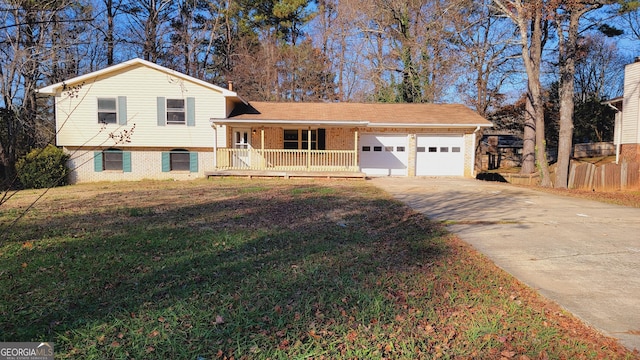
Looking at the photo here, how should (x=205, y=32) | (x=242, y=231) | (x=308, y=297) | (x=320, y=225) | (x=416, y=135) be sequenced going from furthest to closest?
(x=205, y=32) → (x=416, y=135) → (x=320, y=225) → (x=242, y=231) → (x=308, y=297)

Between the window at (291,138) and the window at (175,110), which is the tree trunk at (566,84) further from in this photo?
the window at (175,110)

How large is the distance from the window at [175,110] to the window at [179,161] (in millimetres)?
1408

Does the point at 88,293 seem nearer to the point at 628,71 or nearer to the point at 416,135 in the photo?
the point at 416,135

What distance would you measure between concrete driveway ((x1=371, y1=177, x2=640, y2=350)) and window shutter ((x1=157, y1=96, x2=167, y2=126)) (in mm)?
11816

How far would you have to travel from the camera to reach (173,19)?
27656 millimetres

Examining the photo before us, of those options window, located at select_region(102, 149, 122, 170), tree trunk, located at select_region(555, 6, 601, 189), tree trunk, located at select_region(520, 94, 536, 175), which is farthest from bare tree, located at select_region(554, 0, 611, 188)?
window, located at select_region(102, 149, 122, 170)

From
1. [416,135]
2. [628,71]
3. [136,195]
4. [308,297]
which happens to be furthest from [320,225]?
[628,71]

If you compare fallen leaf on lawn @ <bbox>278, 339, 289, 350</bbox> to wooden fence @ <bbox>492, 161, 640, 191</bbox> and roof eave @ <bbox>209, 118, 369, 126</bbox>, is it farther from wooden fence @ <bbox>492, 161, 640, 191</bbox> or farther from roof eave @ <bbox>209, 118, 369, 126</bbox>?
wooden fence @ <bbox>492, 161, 640, 191</bbox>

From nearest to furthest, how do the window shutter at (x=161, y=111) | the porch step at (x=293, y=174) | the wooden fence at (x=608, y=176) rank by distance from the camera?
the wooden fence at (x=608, y=176) < the porch step at (x=293, y=174) < the window shutter at (x=161, y=111)

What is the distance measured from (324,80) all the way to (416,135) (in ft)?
43.7

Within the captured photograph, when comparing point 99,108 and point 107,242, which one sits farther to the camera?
point 99,108

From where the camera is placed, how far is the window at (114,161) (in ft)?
56.0

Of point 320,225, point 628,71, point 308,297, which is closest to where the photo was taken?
point 308,297

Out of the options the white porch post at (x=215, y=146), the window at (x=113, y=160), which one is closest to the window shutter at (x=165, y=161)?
the window at (x=113, y=160)
